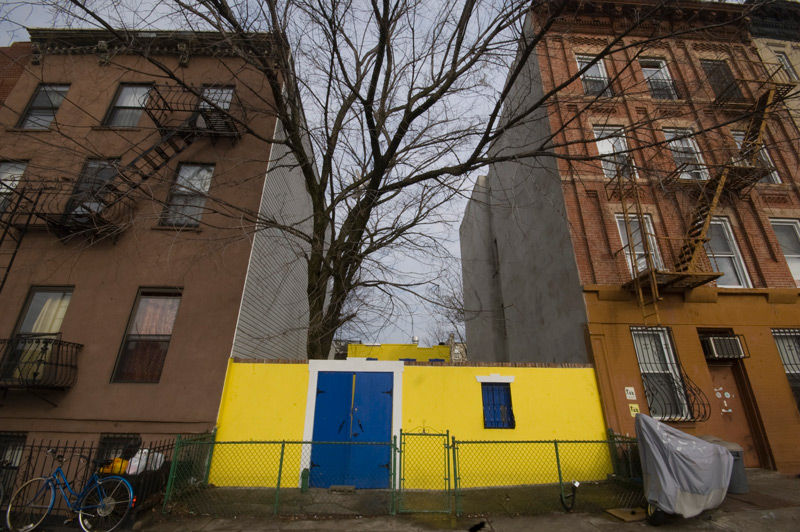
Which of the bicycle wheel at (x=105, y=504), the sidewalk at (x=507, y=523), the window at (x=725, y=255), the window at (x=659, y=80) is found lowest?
the sidewalk at (x=507, y=523)

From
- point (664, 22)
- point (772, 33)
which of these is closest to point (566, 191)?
point (664, 22)

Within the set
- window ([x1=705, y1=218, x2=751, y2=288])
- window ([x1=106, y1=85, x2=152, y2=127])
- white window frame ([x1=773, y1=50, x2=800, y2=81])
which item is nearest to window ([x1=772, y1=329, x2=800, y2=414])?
window ([x1=705, y1=218, x2=751, y2=288])

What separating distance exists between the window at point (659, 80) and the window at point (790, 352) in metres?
8.06

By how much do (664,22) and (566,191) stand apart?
8364 millimetres

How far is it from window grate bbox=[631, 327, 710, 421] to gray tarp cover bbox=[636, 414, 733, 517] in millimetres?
3044

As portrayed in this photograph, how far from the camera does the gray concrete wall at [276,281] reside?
912 cm

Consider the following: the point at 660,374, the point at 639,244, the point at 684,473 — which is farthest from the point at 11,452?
the point at 639,244

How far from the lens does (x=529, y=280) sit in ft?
41.7

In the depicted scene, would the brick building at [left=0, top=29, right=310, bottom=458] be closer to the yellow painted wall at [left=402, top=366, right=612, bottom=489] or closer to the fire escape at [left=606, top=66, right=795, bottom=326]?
the yellow painted wall at [left=402, top=366, right=612, bottom=489]

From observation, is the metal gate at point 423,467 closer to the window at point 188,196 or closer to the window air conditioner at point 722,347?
the window air conditioner at point 722,347

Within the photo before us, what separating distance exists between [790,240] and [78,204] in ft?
64.7

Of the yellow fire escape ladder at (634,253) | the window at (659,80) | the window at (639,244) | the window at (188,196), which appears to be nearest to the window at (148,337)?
the window at (188,196)

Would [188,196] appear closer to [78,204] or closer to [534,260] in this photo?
[78,204]

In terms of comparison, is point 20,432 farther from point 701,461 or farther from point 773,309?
point 773,309
